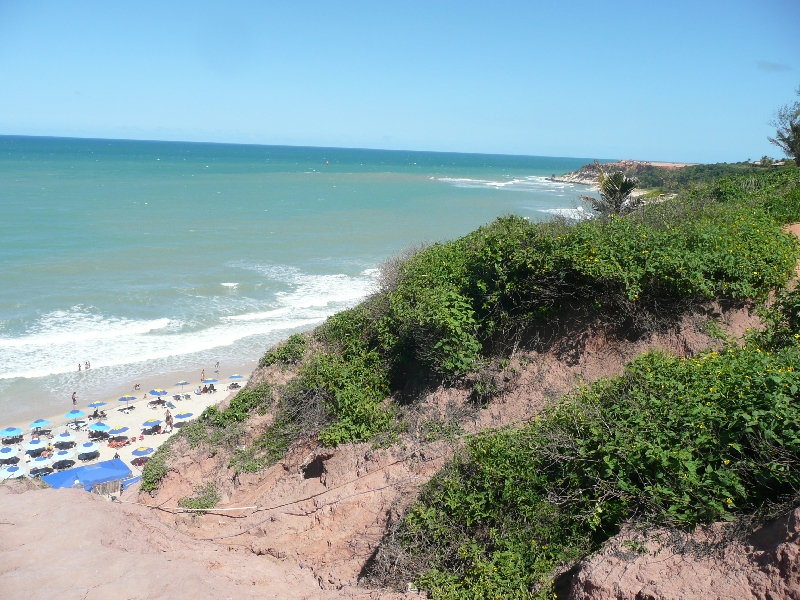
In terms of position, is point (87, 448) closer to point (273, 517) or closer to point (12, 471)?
point (12, 471)

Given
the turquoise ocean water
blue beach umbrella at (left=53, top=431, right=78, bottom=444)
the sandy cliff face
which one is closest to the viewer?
the sandy cliff face

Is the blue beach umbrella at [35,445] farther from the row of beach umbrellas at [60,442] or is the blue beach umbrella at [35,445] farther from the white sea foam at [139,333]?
the white sea foam at [139,333]

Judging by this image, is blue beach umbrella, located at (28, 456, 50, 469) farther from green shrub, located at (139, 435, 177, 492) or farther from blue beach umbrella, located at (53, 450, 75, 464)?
green shrub, located at (139, 435, 177, 492)

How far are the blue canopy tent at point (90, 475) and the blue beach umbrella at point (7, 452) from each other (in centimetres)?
217

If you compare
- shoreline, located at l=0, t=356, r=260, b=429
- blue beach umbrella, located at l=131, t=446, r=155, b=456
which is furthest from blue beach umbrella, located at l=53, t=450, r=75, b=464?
Answer: shoreline, located at l=0, t=356, r=260, b=429

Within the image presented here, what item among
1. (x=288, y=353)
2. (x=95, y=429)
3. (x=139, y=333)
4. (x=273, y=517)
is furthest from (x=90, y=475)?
(x=273, y=517)

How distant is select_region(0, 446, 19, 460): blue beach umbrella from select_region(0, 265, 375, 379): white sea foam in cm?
548

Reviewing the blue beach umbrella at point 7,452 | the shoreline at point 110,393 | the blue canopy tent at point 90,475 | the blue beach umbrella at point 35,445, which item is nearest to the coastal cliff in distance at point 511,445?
the blue canopy tent at point 90,475

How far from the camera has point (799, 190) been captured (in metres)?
15.9

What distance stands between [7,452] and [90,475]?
3.49 metres

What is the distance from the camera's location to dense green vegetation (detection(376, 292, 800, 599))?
617cm

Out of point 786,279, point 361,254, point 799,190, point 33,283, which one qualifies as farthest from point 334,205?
point 786,279

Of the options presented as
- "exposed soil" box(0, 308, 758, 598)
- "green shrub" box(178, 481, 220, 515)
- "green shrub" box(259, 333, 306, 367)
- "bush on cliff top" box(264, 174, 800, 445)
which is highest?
"bush on cliff top" box(264, 174, 800, 445)

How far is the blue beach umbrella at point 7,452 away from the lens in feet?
67.8
